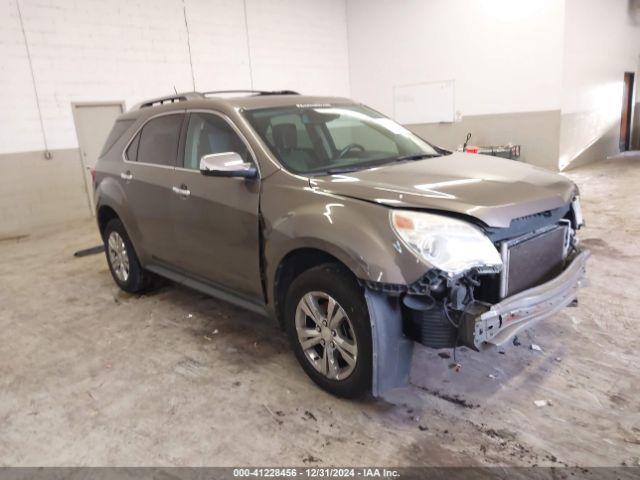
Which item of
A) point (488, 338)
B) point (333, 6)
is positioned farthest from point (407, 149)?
point (333, 6)

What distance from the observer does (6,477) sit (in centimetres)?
220

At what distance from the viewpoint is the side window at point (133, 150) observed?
391 centimetres

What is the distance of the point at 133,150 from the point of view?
395 centimetres

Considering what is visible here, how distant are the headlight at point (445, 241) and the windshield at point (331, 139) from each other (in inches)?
29.1

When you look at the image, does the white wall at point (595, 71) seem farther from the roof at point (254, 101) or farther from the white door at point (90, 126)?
the white door at point (90, 126)

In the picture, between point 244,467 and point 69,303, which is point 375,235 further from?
point 69,303

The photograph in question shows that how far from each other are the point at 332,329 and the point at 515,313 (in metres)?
0.88

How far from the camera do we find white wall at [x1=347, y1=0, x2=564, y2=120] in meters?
9.80

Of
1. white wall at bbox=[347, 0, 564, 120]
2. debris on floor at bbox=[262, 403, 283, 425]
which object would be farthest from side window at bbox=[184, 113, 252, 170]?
white wall at bbox=[347, 0, 564, 120]

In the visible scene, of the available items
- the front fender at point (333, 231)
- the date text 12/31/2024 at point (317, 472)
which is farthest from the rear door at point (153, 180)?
the date text 12/31/2024 at point (317, 472)

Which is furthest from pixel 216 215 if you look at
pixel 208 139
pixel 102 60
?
pixel 102 60

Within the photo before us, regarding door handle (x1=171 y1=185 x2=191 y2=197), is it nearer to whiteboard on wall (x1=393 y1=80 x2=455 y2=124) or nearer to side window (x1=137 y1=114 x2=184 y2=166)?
side window (x1=137 y1=114 x2=184 y2=166)

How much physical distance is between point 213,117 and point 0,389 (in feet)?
7.04

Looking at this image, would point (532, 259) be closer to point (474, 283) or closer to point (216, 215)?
point (474, 283)
